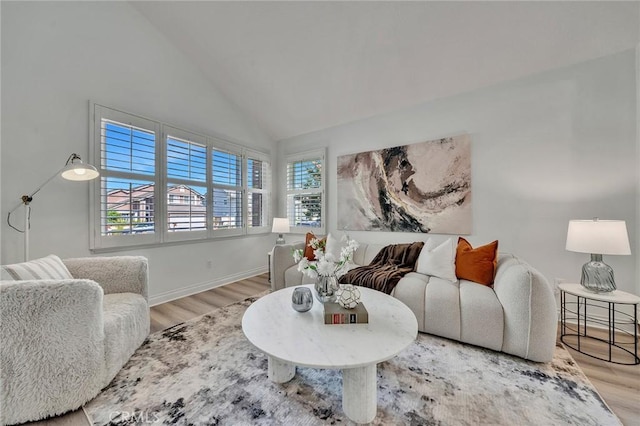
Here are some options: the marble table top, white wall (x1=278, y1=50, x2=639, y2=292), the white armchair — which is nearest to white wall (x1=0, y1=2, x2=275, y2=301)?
the white armchair

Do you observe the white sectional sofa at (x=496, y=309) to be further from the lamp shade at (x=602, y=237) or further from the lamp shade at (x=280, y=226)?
the lamp shade at (x=280, y=226)

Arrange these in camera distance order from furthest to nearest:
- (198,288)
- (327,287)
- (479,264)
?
1. (198,288)
2. (479,264)
3. (327,287)

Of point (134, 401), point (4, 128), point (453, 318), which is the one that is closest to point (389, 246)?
point (453, 318)

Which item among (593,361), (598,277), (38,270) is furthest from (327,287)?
(598,277)

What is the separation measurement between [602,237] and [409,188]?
1686 millimetres

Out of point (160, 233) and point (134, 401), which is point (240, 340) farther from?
point (160, 233)

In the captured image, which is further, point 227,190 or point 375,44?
point 227,190

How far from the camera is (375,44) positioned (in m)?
2.45

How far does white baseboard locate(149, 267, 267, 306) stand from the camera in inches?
110

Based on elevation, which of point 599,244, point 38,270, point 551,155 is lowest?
point 38,270

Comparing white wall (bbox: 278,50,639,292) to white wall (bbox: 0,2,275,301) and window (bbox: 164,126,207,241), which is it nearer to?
window (bbox: 164,126,207,241)

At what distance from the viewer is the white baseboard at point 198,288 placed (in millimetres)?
2793

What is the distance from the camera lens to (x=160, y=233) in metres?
2.86

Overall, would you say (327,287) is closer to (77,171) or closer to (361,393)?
(361,393)
